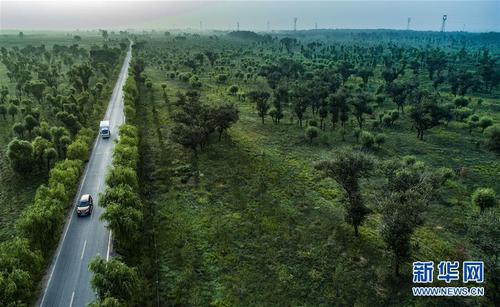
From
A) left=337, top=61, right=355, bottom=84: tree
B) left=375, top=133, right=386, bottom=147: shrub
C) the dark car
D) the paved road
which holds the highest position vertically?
left=337, top=61, right=355, bottom=84: tree

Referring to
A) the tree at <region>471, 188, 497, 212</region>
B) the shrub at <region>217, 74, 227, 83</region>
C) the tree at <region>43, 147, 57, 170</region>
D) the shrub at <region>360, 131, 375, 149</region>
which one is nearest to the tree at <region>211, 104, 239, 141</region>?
the shrub at <region>360, 131, 375, 149</region>

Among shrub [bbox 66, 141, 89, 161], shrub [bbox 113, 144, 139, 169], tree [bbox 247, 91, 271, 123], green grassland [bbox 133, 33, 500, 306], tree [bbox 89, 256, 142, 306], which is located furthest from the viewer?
tree [bbox 247, 91, 271, 123]

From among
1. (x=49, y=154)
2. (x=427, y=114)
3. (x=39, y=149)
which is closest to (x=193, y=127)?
(x=49, y=154)

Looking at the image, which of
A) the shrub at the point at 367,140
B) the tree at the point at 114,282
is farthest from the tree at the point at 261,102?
the tree at the point at 114,282

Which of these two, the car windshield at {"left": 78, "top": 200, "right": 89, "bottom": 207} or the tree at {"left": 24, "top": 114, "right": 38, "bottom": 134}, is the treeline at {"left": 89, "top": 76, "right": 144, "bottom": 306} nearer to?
the car windshield at {"left": 78, "top": 200, "right": 89, "bottom": 207}

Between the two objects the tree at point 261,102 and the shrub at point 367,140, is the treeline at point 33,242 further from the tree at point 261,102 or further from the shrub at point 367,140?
the shrub at point 367,140

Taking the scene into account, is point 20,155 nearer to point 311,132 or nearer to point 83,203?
point 83,203
